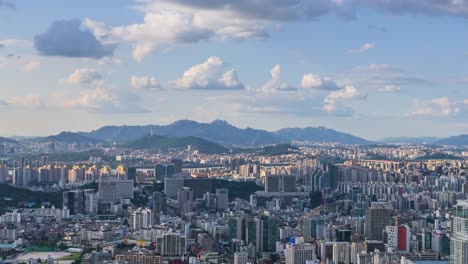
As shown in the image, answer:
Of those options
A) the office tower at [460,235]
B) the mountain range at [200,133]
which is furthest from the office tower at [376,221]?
the mountain range at [200,133]

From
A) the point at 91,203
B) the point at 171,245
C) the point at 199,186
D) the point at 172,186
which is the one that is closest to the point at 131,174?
the point at 172,186

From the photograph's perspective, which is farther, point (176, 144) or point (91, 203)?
point (176, 144)

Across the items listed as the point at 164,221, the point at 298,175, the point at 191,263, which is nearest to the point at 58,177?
the point at 298,175

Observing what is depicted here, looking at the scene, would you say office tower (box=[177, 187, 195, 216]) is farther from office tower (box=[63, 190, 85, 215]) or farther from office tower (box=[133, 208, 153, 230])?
office tower (box=[63, 190, 85, 215])

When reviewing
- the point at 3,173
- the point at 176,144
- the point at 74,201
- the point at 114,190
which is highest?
the point at 176,144

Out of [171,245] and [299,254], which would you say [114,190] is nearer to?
[171,245]

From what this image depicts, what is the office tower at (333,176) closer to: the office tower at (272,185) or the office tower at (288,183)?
the office tower at (288,183)

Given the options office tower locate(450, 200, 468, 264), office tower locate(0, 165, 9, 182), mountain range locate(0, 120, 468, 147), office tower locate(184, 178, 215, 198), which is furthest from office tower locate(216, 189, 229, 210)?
mountain range locate(0, 120, 468, 147)
